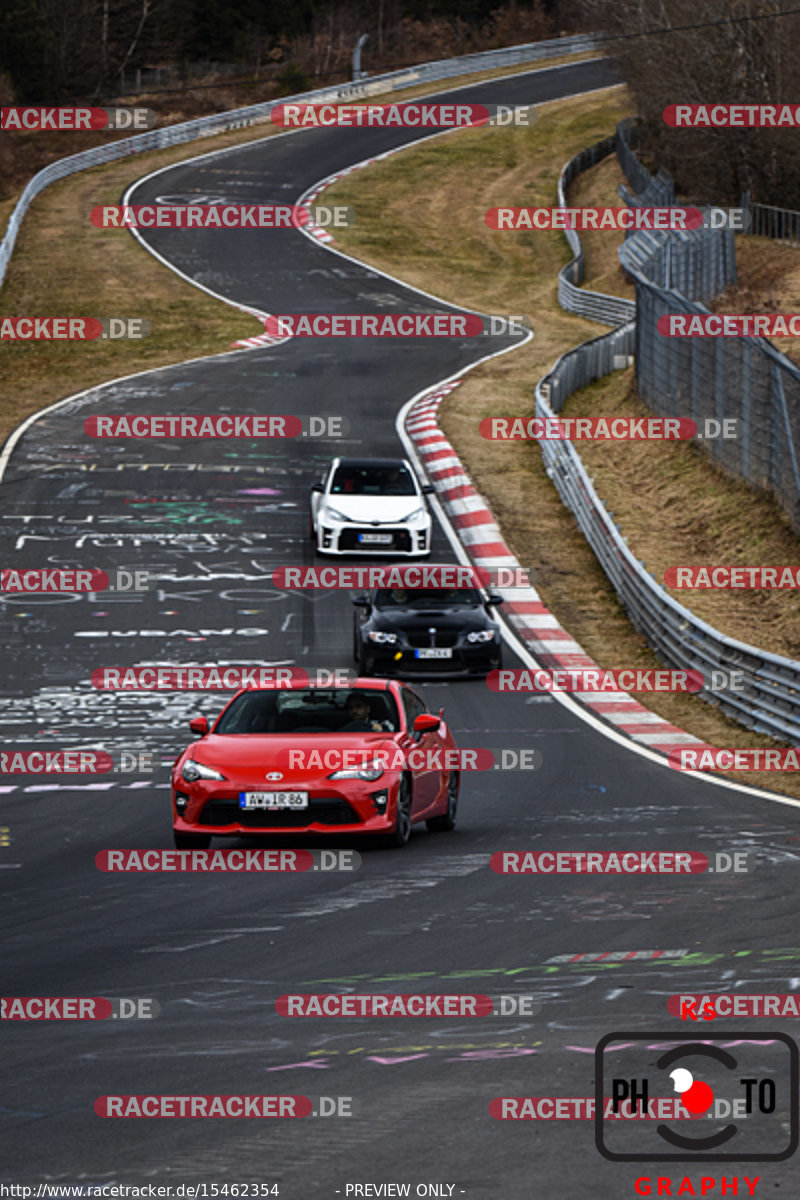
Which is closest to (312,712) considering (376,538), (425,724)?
(425,724)

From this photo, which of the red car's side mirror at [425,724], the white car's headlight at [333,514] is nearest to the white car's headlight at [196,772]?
the red car's side mirror at [425,724]

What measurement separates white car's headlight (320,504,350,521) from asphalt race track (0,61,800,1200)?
12.4ft

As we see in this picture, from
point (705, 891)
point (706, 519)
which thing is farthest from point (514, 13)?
point (705, 891)

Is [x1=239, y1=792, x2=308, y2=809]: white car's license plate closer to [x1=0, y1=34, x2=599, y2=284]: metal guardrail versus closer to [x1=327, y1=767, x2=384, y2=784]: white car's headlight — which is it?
[x1=327, y1=767, x2=384, y2=784]: white car's headlight

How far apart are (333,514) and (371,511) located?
0.62m

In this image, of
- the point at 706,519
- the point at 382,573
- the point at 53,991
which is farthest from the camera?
the point at 706,519

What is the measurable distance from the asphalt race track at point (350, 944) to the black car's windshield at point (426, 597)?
3.45 ft

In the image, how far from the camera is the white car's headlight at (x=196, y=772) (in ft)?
41.6

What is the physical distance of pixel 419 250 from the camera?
65250 millimetres

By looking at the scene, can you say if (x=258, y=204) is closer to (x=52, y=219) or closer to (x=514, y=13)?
(x=52, y=219)

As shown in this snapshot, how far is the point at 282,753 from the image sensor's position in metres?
12.8

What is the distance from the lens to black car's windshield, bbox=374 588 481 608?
2369 centimetres

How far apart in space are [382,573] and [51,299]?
32679 millimetres

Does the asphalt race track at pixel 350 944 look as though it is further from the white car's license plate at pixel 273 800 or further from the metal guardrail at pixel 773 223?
the metal guardrail at pixel 773 223
